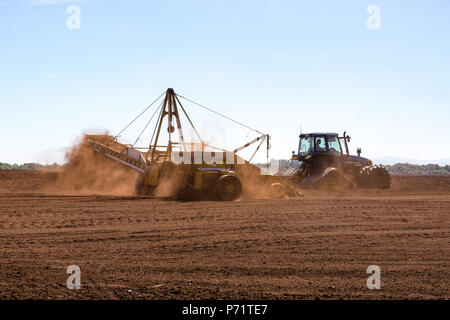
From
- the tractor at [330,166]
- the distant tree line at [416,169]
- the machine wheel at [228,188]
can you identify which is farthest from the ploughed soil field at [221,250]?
the distant tree line at [416,169]

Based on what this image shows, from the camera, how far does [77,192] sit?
19.9 m

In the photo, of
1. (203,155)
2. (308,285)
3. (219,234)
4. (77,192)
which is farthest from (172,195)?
(308,285)

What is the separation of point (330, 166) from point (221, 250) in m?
15.0

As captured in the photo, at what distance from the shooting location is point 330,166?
23.2m

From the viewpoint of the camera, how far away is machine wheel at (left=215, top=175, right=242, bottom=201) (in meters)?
17.7

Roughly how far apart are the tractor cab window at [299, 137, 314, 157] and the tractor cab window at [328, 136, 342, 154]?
Answer: 0.80 m

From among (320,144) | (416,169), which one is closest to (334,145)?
(320,144)

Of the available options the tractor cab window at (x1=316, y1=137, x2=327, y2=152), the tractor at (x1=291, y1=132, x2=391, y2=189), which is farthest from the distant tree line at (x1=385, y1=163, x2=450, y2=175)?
the tractor cab window at (x1=316, y1=137, x2=327, y2=152)

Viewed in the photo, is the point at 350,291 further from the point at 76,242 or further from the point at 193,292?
the point at 76,242

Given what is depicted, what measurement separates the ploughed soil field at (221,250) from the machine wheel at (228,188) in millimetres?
1611

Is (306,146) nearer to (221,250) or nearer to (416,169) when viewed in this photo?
(221,250)

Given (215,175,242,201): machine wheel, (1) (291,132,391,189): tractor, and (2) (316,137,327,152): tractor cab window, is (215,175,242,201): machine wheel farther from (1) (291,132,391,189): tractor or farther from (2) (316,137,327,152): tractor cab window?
(2) (316,137,327,152): tractor cab window

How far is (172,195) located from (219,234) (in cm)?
789

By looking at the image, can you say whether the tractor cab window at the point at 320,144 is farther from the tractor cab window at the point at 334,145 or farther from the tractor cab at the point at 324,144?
the tractor cab window at the point at 334,145
